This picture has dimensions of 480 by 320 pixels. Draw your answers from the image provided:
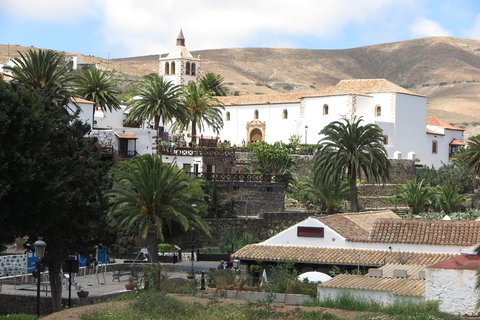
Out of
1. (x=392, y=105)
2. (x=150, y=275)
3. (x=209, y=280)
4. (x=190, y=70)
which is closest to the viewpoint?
(x=150, y=275)

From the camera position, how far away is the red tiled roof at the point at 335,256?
115 feet

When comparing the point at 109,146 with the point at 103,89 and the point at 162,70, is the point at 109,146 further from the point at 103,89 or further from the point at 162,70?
the point at 162,70

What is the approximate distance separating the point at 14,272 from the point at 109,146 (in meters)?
24.4

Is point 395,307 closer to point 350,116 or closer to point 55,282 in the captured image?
point 55,282

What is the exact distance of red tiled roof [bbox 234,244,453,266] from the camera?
35.2 m

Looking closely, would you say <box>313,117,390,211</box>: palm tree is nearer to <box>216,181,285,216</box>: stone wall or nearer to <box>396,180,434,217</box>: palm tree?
<box>216,181,285,216</box>: stone wall

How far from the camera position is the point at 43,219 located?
91.8 feet

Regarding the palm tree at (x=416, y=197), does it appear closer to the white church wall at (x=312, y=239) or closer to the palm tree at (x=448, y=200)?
the palm tree at (x=448, y=200)

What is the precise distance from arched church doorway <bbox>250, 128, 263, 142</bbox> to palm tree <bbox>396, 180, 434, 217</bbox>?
21317 millimetres

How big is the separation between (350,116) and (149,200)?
3625 cm

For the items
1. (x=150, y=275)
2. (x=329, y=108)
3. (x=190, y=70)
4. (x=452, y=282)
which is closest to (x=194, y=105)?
(x=329, y=108)

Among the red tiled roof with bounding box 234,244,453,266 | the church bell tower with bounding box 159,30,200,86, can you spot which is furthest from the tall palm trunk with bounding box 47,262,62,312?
the church bell tower with bounding box 159,30,200,86

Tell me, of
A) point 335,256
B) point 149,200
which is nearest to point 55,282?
point 335,256

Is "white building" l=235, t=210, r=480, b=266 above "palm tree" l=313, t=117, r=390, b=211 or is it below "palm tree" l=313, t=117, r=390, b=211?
below
